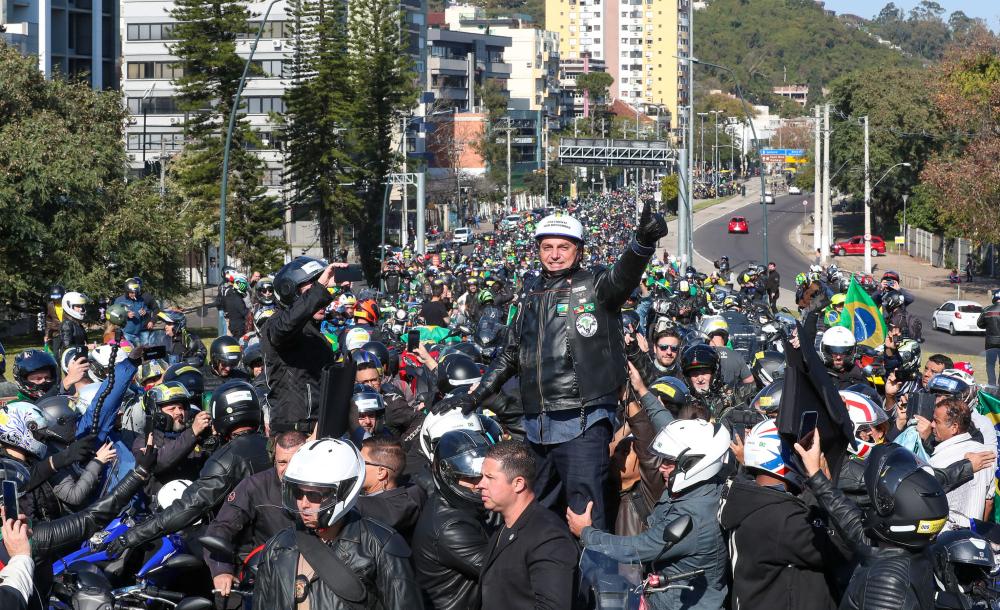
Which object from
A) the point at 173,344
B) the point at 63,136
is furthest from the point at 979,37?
the point at 173,344

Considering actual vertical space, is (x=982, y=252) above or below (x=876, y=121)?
below

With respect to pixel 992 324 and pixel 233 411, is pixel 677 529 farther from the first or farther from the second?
pixel 992 324

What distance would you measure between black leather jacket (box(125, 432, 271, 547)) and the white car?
3567 centimetres

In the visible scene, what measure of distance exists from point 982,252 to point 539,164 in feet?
236

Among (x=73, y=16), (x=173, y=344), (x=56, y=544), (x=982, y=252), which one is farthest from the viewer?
(x=73, y=16)

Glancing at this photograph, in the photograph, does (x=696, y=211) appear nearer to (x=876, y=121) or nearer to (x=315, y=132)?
(x=876, y=121)

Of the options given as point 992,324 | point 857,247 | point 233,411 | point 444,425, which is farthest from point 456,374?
point 857,247

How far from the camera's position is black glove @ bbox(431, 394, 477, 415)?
7.38 metres

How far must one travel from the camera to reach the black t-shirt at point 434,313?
2103 centimetres

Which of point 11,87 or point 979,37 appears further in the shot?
point 979,37

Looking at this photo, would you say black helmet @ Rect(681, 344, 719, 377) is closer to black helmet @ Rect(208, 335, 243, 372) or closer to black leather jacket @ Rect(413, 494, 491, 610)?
black leather jacket @ Rect(413, 494, 491, 610)

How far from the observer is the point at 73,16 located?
71.9 metres

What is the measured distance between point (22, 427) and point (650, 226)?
3.47 m

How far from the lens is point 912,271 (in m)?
65.1
